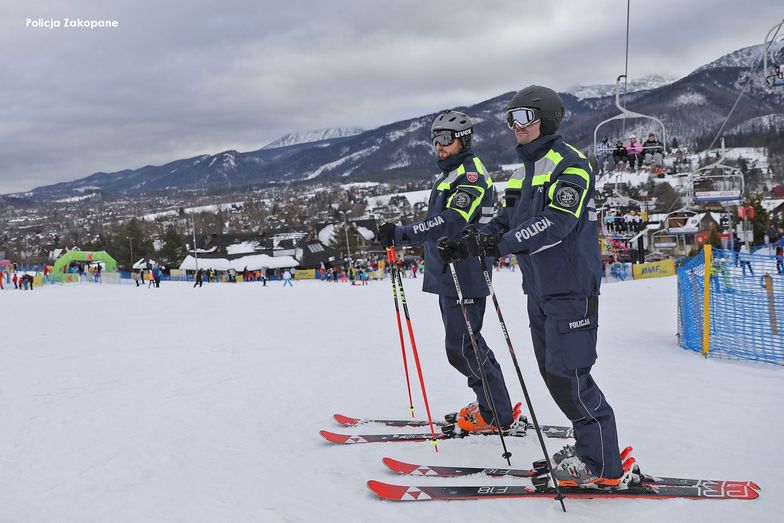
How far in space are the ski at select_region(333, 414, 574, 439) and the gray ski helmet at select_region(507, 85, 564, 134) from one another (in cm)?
197

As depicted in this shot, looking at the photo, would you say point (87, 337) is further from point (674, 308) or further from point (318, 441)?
point (674, 308)

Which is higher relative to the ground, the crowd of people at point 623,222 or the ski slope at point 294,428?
the crowd of people at point 623,222

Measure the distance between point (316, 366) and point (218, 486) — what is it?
3.61 meters

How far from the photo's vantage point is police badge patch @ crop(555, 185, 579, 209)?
9.20ft

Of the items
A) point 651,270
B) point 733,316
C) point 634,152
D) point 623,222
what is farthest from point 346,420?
point 651,270

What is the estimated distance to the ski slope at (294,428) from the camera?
9.60ft

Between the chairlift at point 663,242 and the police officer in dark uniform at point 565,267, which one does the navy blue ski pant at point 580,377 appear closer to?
the police officer in dark uniform at point 565,267

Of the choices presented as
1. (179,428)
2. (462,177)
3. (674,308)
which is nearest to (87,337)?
(179,428)

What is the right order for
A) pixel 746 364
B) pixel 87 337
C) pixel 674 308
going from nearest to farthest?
1. pixel 746 364
2. pixel 87 337
3. pixel 674 308

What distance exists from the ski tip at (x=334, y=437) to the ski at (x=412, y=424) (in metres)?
0.34

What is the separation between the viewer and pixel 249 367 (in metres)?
6.91

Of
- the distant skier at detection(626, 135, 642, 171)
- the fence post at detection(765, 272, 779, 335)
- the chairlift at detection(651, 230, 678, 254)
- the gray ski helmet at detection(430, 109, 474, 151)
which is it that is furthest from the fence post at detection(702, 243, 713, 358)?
the chairlift at detection(651, 230, 678, 254)

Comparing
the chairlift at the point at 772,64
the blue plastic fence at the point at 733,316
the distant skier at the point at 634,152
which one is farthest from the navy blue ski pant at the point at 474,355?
the distant skier at the point at 634,152

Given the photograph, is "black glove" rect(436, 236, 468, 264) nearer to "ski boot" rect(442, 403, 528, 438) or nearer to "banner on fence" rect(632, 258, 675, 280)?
"ski boot" rect(442, 403, 528, 438)
